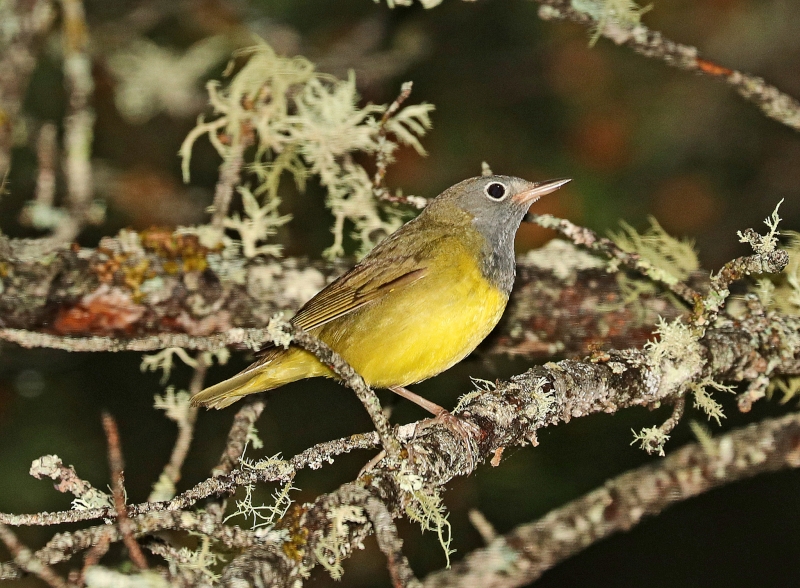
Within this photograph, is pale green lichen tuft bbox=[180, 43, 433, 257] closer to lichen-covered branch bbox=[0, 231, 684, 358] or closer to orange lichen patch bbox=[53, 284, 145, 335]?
lichen-covered branch bbox=[0, 231, 684, 358]

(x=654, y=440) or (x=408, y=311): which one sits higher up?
(x=408, y=311)

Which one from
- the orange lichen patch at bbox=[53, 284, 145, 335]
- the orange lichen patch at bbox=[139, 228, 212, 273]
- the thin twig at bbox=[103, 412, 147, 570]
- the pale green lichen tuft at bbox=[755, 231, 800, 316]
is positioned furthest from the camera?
the orange lichen patch at bbox=[139, 228, 212, 273]

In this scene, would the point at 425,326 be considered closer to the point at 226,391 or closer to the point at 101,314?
the point at 226,391

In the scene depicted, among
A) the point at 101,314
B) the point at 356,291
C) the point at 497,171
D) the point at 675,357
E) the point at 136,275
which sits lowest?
the point at 675,357

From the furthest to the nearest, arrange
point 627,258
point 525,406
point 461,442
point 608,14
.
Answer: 1. point 608,14
2. point 627,258
3. point 525,406
4. point 461,442

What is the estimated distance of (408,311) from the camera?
13.1ft

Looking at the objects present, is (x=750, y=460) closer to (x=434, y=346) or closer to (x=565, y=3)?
(x=434, y=346)

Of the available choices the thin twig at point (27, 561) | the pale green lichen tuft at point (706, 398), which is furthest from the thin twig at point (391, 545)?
the pale green lichen tuft at point (706, 398)

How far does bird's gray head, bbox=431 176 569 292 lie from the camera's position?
4.50 metres

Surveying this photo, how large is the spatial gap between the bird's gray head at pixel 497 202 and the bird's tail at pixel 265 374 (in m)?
1.09

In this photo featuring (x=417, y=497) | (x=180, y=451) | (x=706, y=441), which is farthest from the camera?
(x=706, y=441)

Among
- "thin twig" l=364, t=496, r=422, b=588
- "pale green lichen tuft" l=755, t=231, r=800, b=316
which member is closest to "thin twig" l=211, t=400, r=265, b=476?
"thin twig" l=364, t=496, r=422, b=588

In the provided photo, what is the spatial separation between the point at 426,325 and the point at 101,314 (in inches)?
64.7

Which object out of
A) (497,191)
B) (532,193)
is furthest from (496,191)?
(532,193)
